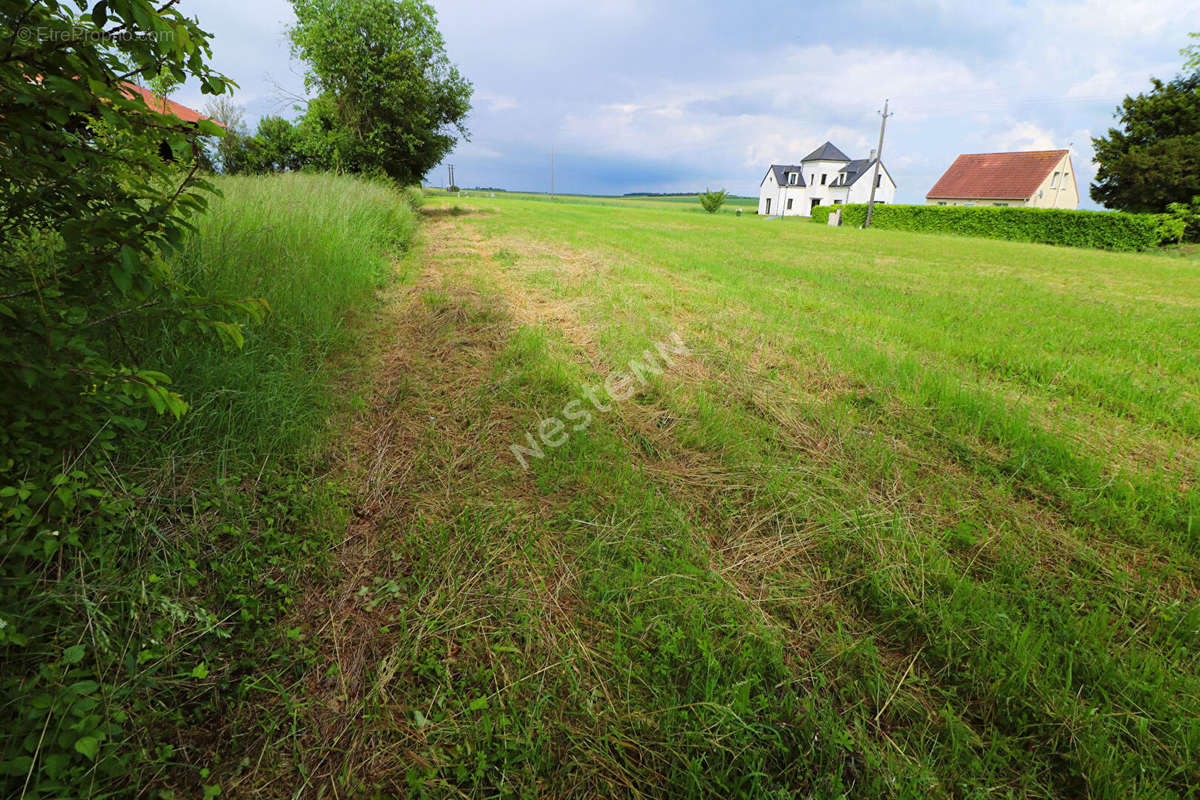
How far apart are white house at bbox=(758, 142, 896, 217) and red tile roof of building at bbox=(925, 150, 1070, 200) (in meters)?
13.6

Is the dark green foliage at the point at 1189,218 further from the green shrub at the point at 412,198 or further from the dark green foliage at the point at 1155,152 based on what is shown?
the green shrub at the point at 412,198

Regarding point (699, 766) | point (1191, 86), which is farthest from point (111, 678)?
point (1191, 86)

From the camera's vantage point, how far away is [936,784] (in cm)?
118

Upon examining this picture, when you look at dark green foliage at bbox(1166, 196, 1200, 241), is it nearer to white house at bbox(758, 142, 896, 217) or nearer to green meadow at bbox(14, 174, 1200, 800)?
green meadow at bbox(14, 174, 1200, 800)

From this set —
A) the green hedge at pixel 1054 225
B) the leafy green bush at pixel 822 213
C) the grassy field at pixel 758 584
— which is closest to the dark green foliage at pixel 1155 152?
the green hedge at pixel 1054 225

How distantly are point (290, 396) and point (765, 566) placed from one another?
2583mm

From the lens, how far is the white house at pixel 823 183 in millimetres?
60406

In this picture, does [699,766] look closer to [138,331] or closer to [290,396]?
[290,396]

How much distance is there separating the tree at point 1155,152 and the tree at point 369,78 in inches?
1477

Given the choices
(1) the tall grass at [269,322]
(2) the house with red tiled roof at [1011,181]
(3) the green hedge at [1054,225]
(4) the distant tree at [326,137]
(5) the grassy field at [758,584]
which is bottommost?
(5) the grassy field at [758,584]

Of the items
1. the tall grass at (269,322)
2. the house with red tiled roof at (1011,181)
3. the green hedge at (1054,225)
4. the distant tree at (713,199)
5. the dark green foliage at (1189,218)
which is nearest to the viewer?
the tall grass at (269,322)

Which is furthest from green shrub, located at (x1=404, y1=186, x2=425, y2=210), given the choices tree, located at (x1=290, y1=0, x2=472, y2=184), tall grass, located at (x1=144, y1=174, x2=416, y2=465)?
tall grass, located at (x1=144, y1=174, x2=416, y2=465)

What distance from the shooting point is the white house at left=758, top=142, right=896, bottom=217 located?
60406 millimetres

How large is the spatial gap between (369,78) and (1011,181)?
2001 inches
